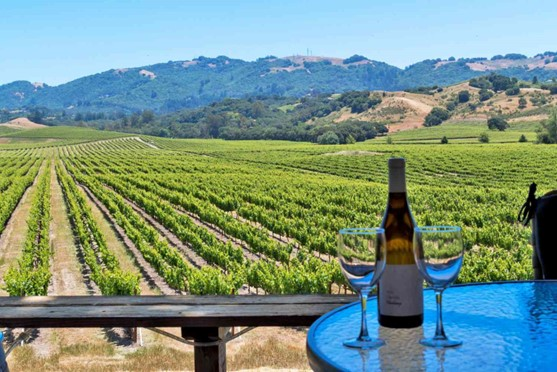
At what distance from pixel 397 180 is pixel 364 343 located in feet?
1.33

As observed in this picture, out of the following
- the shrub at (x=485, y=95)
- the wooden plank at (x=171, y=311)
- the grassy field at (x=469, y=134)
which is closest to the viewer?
the wooden plank at (x=171, y=311)

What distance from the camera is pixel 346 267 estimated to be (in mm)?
1612

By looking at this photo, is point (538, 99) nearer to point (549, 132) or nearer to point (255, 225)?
point (549, 132)

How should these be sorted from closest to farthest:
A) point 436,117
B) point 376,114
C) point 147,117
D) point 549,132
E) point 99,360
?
1. point 99,360
2. point 549,132
3. point 436,117
4. point 376,114
5. point 147,117

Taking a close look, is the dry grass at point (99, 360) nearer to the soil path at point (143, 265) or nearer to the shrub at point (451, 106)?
the soil path at point (143, 265)

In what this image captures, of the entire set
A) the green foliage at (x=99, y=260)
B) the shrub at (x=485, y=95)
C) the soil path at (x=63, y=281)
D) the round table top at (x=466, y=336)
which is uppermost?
the shrub at (x=485, y=95)

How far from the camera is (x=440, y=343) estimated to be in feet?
5.62

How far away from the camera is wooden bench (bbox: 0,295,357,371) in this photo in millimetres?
3146

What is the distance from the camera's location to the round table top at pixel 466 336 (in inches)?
62.8


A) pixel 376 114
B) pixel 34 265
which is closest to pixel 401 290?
pixel 34 265

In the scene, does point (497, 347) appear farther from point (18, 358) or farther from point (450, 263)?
point (18, 358)

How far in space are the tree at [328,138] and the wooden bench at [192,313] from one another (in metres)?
94.5

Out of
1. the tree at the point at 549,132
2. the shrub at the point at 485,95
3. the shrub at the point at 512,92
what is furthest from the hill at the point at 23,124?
the tree at the point at 549,132

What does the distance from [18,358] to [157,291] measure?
224 inches
